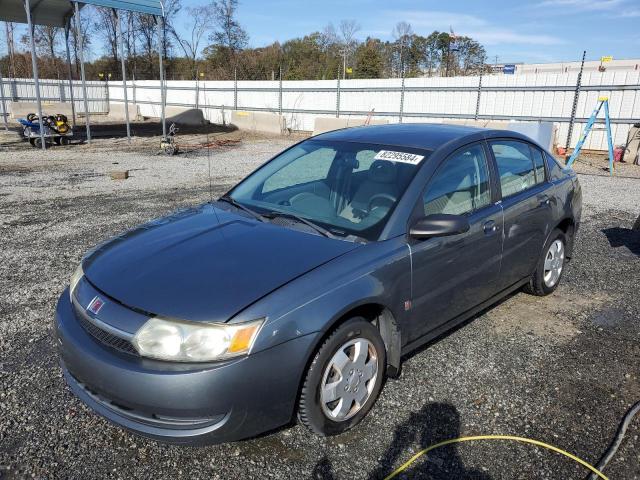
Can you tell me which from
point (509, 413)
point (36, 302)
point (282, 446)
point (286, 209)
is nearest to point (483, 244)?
point (509, 413)

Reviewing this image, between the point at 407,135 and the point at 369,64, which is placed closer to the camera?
the point at 407,135

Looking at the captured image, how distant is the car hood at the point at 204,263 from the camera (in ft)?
7.63

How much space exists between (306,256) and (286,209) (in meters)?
0.81

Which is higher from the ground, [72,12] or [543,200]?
[72,12]

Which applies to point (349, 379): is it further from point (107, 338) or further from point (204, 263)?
point (107, 338)

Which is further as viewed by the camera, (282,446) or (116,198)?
(116,198)

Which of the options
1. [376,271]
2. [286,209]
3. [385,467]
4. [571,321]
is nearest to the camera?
[385,467]

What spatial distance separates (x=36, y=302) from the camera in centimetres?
433

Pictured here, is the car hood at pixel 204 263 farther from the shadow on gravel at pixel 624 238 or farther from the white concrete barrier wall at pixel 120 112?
the white concrete barrier wall at pixel 120 112

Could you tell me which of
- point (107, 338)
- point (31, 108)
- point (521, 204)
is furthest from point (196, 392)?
point (31, 108)

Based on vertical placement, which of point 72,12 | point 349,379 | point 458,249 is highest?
point 72,12

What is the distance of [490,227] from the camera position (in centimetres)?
350

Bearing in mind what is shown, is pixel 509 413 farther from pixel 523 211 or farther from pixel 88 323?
pixel 88 323

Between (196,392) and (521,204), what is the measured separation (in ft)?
9.61
